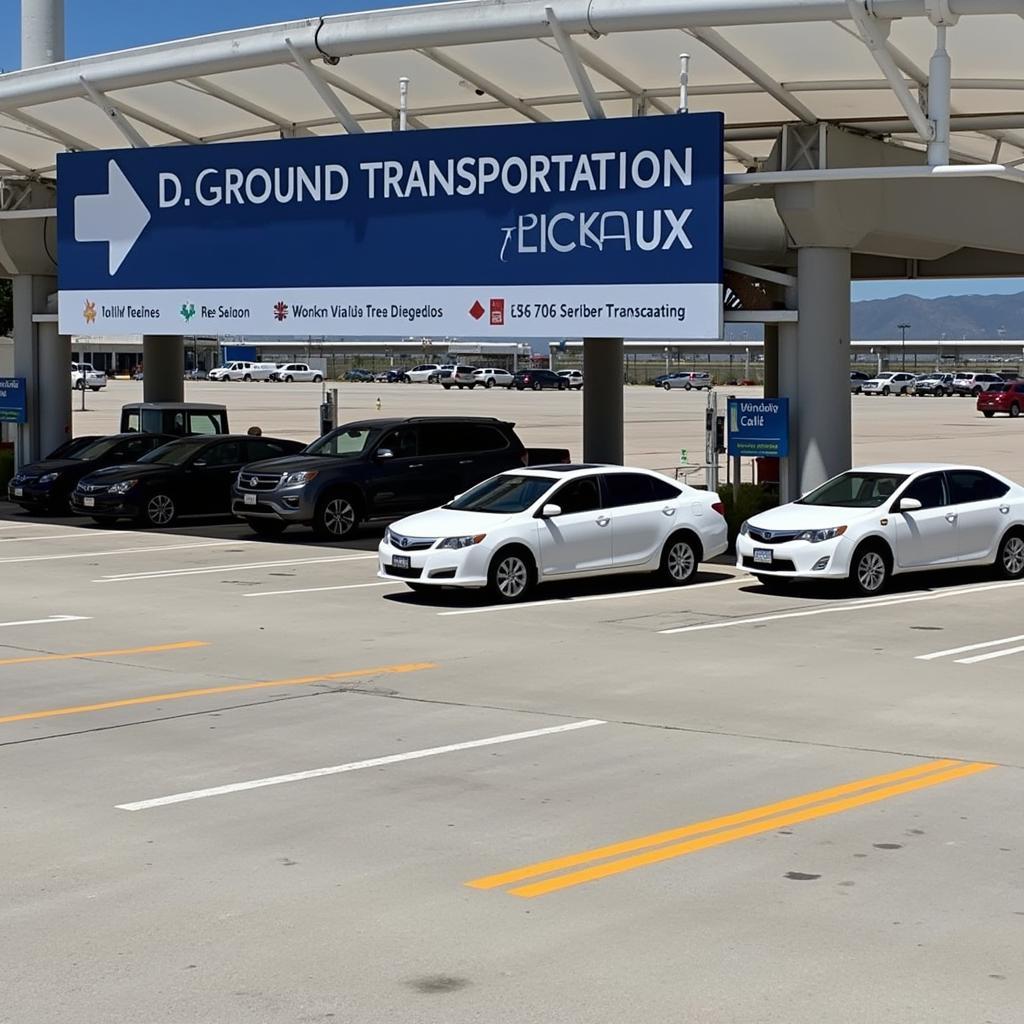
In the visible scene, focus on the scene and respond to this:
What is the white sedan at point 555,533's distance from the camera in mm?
18094

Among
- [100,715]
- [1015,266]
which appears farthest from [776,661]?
[1015,266]

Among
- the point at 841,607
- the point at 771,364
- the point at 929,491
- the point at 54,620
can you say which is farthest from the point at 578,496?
the point at 771,364

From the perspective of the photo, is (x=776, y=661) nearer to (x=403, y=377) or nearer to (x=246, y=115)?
(x=246, y=115)

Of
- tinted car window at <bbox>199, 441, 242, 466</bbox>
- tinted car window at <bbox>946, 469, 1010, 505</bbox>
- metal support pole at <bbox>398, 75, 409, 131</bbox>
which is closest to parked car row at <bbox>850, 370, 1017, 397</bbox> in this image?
tinted car window at <bbox>199, 441, 242, 466</bbox>

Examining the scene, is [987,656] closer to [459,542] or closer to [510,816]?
[459,542]

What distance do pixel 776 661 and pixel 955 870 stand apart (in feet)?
21.2

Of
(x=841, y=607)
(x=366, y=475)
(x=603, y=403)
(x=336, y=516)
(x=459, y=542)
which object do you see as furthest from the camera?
(x=603, y=403)

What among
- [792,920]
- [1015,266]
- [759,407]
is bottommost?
[792,920]

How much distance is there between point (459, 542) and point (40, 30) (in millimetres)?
18813

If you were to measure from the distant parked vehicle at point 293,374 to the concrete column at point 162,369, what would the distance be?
87.1 m

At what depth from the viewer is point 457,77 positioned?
23.8 metres

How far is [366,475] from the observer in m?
25.1

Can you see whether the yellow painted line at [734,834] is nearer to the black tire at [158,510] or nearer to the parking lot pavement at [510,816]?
the parking lot pavement at [510,816]


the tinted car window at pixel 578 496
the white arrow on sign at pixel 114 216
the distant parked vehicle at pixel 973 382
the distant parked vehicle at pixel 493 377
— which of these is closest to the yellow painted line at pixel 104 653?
the tinted car window at pixel 578 496
